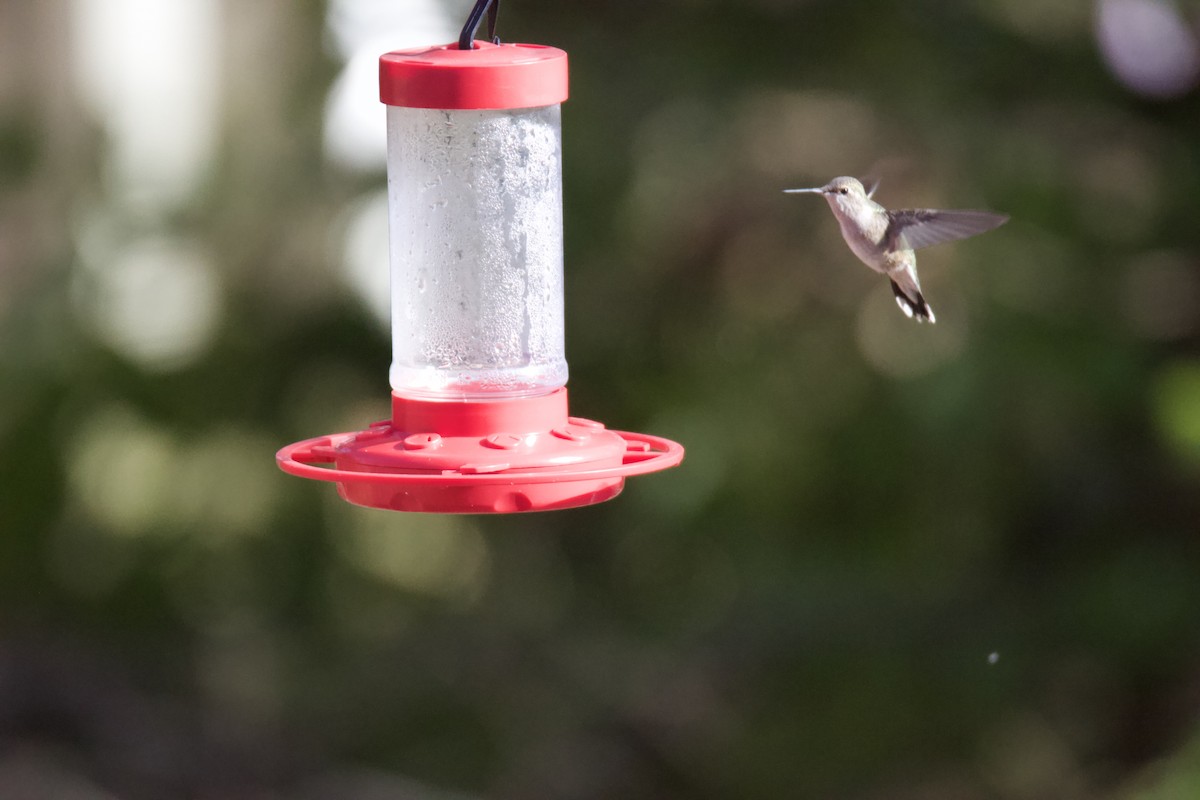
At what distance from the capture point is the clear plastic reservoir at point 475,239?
2.75 metres

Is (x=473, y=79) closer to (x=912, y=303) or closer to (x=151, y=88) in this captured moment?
(x=912, y=303)

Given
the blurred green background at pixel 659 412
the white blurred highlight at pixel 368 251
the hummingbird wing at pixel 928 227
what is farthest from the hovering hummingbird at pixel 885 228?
the white blurred highlight at pixel 368 251

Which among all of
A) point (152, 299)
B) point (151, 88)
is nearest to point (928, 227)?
point (152, 299)

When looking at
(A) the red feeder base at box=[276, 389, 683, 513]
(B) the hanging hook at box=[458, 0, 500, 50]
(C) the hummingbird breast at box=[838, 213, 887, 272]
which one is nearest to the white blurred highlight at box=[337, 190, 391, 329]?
(C) the hummingbird breast at box=[838, 213, 887, 272]

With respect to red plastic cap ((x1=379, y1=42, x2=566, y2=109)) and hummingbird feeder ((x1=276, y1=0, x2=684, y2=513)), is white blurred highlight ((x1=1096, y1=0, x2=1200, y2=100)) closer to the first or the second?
hummingbird feeder ((x1=276, y1=0, x2=684, y2=513))

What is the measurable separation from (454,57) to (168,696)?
4.82m

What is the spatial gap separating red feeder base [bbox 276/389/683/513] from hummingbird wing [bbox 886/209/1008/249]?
0.81m

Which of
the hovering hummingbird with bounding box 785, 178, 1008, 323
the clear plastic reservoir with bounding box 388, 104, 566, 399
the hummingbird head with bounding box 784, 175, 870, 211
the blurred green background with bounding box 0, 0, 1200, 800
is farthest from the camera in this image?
the blurred green background with bounding box 0, 0, 1200, 800

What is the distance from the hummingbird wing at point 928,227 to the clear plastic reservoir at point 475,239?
0.80m

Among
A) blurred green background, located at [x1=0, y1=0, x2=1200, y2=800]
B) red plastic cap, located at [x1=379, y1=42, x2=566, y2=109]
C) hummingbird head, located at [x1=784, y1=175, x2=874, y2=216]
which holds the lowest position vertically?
blurred green background, located at [x1=0, y1=0, x2=1200, y2=800]

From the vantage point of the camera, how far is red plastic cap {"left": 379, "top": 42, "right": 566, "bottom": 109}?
7.62 ft

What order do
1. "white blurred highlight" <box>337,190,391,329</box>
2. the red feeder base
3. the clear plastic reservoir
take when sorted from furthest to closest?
"white blurred highlight" <box>337,190,391,329</box> → the clear plastic reservoir → the red feeder base

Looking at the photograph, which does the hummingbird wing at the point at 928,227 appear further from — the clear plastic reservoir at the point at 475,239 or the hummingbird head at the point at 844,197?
the clear plastic reservoir at the point at 475,239

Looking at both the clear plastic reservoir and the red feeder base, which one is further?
the clear plastic reservoir
